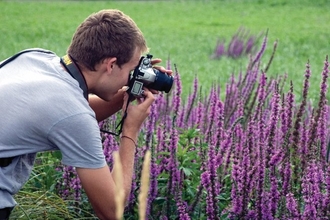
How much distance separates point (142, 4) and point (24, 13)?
453 centimetres

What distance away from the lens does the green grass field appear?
42.1 feet

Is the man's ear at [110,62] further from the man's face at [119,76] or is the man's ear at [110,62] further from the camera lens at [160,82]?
the camera lens at [160,82]

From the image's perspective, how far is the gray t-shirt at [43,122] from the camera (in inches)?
124

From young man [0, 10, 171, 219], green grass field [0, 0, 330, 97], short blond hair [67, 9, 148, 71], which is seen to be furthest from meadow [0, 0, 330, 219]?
green grass field [0, 0, 330, 97]

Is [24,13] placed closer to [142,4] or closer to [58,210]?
[142,4]

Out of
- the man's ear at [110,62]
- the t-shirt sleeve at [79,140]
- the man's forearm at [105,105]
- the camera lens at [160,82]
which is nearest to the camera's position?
the t-shirt sleeve at [79,140]

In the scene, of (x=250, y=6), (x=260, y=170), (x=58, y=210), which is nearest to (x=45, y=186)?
(x=58, y=210)

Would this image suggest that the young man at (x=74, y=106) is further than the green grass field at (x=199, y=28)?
No

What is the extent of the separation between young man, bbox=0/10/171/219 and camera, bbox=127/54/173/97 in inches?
1.4

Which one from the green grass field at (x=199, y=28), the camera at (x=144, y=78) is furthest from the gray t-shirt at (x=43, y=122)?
the green grass field at (x=199, y=28)

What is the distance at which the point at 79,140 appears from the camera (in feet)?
10.3

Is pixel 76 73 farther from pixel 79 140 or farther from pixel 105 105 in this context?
pixel 105 105

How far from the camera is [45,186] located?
4500 mm

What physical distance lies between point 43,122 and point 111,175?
431 mm
